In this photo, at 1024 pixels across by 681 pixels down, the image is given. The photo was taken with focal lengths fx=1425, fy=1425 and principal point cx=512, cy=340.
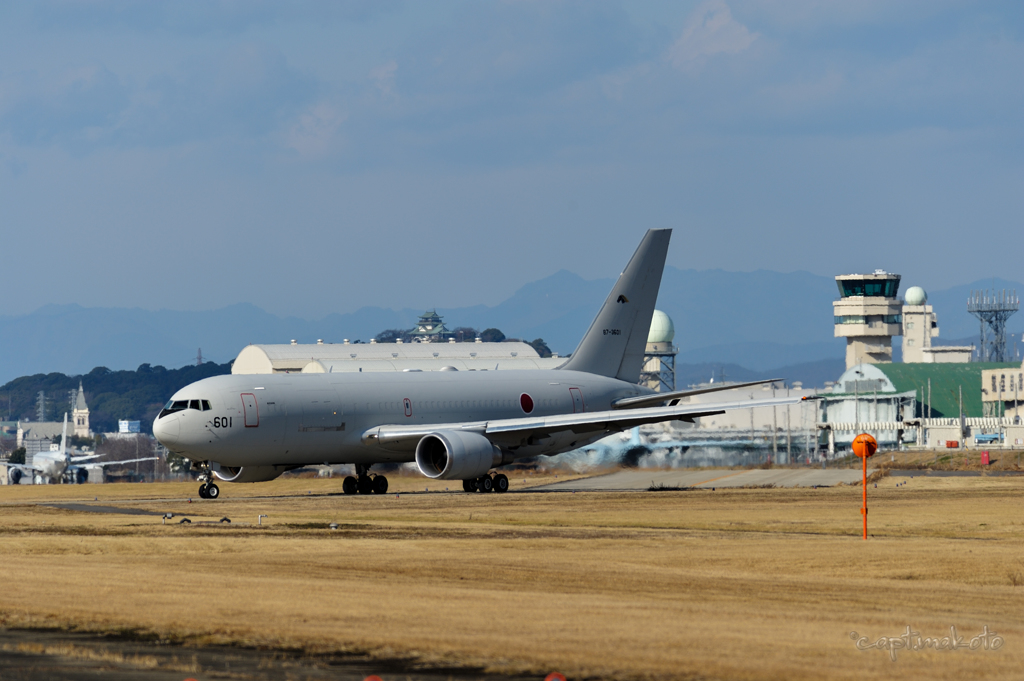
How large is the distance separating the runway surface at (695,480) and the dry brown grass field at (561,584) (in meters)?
13.9

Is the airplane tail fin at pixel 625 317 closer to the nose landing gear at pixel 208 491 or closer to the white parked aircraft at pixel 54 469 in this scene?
the nose landing gear at pixel 208 491

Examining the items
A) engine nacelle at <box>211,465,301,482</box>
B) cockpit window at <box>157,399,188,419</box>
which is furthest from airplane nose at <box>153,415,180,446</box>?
engine nacelle at <box>211,465,301,482</box>

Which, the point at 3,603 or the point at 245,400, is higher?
the point at 245,400

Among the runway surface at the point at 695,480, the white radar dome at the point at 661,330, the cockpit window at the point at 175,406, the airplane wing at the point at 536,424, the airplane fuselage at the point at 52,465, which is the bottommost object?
the runway surface at the point at 695,480

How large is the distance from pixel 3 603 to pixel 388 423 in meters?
31.3

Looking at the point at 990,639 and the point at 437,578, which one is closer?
the point at 990,639

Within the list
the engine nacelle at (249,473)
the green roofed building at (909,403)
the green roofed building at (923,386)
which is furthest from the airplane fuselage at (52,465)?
the green roofed building at (923,386)

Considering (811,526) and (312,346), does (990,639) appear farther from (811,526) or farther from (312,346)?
(312,346)

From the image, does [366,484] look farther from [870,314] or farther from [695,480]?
[870,314]

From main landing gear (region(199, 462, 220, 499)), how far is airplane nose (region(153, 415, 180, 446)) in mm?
2273

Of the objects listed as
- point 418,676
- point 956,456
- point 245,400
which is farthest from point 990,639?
point 956,456

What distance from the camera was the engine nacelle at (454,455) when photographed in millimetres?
46719

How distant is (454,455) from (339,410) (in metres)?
4.19

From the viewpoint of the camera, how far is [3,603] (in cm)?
1758
